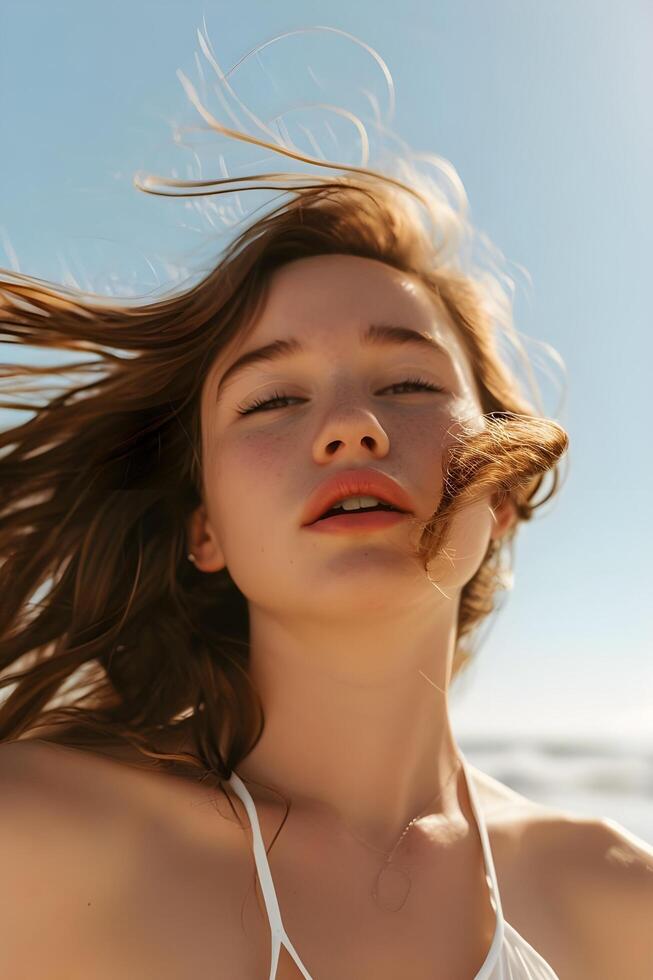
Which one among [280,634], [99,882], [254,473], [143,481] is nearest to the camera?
[99,882]

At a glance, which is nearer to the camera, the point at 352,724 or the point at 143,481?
the point at 352,724

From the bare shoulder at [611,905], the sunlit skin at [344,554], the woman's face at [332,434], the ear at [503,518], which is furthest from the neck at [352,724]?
the ear at [503,518]

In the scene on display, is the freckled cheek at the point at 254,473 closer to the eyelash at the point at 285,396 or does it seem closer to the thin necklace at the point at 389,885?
the eyelash at the point at 285,396

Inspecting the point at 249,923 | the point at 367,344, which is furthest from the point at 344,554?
the point at 249,923

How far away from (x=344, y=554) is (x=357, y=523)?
0.23 ft

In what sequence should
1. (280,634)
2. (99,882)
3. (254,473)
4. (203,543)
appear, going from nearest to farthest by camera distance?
(99,882) < (254,473) < (280,634) < (203,543)

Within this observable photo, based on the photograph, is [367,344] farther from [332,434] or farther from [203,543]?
[203,543]

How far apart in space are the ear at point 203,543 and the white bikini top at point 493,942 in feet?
1.79

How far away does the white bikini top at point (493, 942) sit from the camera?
6.07 ft

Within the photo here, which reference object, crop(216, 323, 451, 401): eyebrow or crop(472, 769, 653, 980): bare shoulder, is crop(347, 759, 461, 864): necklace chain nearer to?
crop(472, 769, 653, 980): bare shoulder

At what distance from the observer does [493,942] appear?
1994 mm

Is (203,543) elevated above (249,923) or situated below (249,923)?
above

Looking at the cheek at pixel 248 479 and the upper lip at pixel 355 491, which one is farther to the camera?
the cheek at pixel 248 479

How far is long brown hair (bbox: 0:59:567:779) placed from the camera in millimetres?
2420
